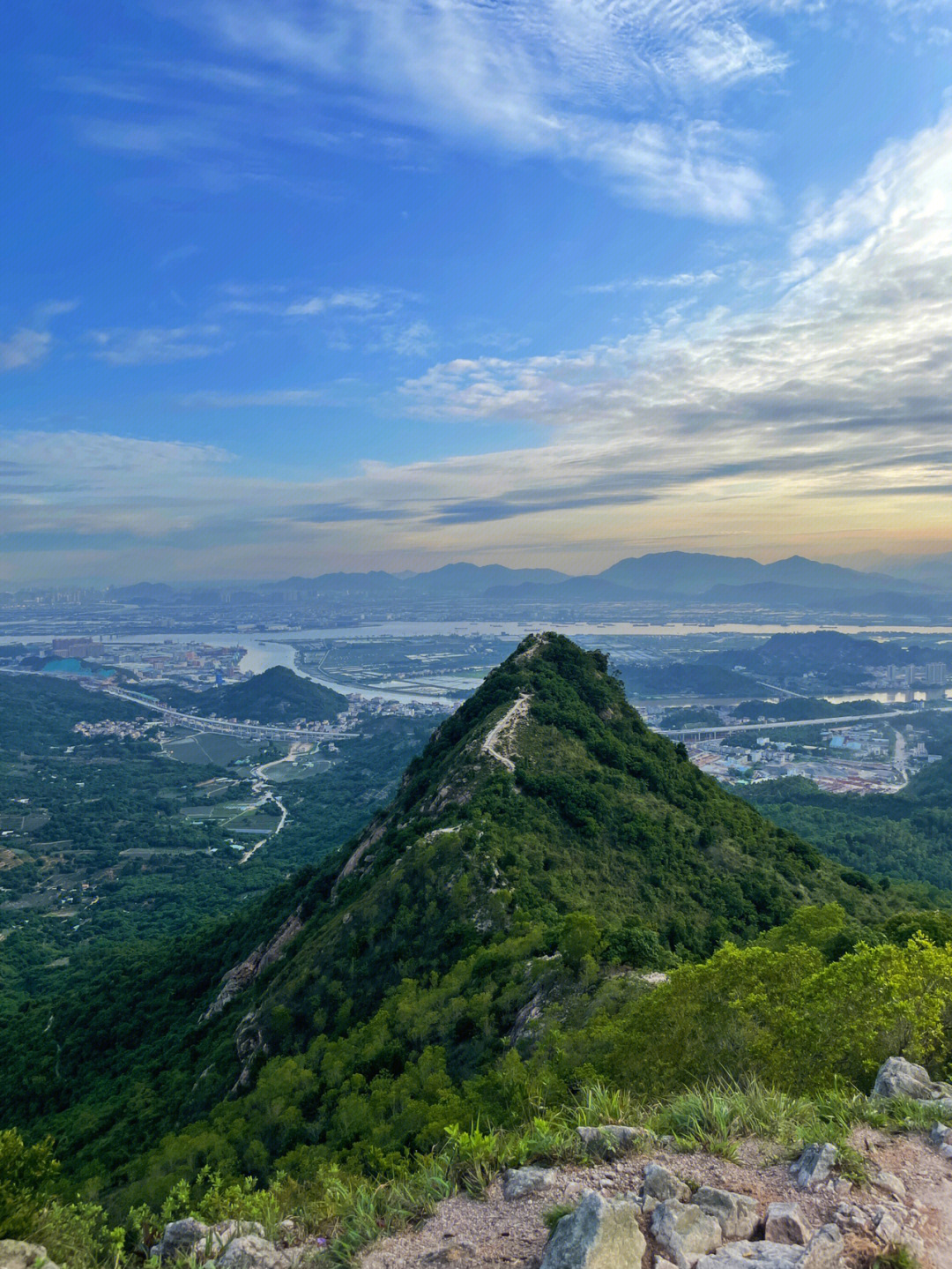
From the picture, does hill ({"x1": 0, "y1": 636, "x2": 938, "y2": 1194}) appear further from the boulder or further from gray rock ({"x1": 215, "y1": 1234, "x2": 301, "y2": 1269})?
gray rock ({"x1": 215, "y1": 1234, "x2": 301, "y2": 1269})

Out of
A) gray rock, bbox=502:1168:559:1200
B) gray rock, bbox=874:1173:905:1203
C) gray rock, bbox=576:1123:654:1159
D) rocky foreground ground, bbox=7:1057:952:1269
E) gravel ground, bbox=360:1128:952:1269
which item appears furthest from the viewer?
gray rock, bbox=576:1123:654:1159

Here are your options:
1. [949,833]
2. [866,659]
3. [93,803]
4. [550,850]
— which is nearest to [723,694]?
[866,659]

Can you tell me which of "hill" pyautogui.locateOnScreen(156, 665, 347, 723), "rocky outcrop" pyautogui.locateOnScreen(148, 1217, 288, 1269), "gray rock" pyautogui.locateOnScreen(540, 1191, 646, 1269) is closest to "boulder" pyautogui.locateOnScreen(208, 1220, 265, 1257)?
"rocky outcrop" pyautogui.locateOnScreen(148, 1217, 288, 1269)

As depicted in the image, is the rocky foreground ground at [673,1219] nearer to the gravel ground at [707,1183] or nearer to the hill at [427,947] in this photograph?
the gravel ground at [707,1183]

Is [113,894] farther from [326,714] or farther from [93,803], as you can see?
[326,714]

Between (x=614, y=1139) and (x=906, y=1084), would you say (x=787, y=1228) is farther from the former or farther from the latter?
(x=906, y=1084)

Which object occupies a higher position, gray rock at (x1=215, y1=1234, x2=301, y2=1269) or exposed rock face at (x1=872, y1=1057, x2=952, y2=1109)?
exposed rock face at (x1=872, y1=1057, x2=952, y2=1109)

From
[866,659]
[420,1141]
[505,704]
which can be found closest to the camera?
[420,1141]
